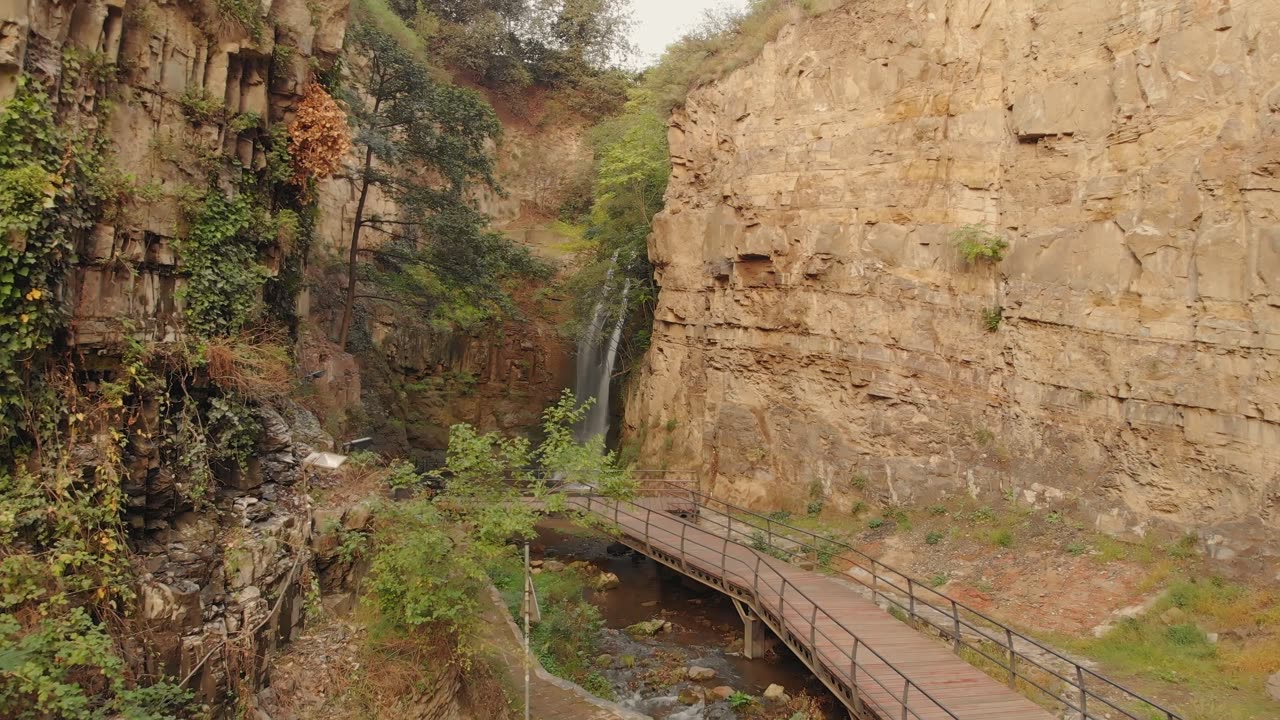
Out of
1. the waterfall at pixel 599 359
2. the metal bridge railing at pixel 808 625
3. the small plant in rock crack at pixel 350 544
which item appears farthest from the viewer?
the waterfall at pixel 599 359

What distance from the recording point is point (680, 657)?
51.9 ft

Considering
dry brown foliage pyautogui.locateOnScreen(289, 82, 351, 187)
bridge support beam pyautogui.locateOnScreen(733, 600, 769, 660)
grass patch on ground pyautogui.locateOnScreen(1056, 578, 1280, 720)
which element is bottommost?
bridge support beam pyautogui.locateOnScreen(733, 600, 769, 660)

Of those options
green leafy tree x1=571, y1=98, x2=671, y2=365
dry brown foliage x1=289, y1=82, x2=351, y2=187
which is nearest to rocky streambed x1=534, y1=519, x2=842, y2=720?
green leafy tree x1=571, y1=98, x2=671, y2=365

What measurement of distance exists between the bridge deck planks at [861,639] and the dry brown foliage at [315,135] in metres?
10.1

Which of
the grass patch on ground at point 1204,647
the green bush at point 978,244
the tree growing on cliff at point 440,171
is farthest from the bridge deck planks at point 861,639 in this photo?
the tree growing on cliff at point 440,171

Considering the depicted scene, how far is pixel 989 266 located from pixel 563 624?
12353 millimetres

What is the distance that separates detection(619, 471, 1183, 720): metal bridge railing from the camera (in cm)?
1100

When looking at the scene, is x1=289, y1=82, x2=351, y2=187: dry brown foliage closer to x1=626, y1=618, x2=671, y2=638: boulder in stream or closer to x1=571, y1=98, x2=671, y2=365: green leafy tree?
x1=626, y1=618, x2=671, y2=638: boulder in stream

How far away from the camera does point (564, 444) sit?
11.7 metres

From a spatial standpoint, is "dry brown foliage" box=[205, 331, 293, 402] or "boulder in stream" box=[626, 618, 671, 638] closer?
"dry brown foliage" box=[205, 331, 293, 402]

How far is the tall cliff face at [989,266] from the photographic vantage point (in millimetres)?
14367

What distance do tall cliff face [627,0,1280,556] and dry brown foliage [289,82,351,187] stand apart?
11.6 metres

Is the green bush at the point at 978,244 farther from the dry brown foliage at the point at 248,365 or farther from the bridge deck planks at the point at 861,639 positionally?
the dry brown foliage at the point at 248,365

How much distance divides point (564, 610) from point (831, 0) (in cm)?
1738
